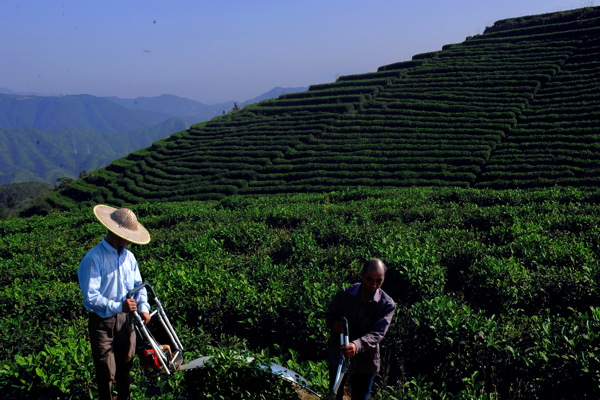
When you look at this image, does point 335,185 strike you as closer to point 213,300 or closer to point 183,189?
point 183,189

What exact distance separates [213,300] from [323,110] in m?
47.8

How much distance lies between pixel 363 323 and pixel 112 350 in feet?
8.63

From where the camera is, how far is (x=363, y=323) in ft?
14.7

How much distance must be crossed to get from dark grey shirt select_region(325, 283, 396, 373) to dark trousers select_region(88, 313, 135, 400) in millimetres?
2158

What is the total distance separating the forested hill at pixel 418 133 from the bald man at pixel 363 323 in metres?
29.5

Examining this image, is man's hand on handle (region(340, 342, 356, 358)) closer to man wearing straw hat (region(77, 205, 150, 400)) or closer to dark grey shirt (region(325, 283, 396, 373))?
dark grey shirt (region(325, 283, 396, 373))

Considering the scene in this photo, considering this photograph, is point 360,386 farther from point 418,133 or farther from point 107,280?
point 418,133

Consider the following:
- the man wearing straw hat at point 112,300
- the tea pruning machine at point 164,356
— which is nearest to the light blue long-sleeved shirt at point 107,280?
the man wearing straw hat at point 112,300

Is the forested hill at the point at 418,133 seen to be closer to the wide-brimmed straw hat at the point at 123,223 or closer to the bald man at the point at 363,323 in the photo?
the bald man at the point at 363,323

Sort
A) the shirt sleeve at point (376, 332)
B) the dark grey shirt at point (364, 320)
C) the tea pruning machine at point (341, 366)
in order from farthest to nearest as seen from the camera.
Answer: the dark grey shirt at point (364, 320)
the shirt sleeve at point (376, 332)
the tea pruning machine at point (341, 366)

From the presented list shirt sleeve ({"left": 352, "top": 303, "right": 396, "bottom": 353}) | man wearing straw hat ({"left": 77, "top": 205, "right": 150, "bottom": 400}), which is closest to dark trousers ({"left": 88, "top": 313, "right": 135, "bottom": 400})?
man wearing straw hat ({"left": 77, "top": 205, "right": 150, "bottom": 400})

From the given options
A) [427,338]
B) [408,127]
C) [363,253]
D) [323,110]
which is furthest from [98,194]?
[427,338]

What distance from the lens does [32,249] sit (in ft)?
47.8

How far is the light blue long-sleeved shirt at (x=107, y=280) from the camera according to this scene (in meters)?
4.55
